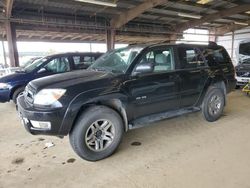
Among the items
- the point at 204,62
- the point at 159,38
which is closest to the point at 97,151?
the point at 204,62

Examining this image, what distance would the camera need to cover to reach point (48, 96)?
98.0 inches

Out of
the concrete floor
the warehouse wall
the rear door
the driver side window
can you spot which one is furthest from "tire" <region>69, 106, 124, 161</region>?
the warehouse wall

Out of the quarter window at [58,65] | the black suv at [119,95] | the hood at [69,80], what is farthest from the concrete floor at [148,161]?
the quarter window at [58,65]

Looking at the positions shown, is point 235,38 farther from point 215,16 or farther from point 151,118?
point 151,118

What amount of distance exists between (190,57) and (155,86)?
1.07m

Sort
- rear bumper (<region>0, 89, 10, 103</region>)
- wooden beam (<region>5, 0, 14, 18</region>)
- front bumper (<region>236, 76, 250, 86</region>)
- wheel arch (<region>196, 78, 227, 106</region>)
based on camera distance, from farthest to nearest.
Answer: wooden beam (<region>5, 0, 14, 18</region>), front bumper (<region>236, 76, 250, 86</region>), rear bumper (<region>0, 89, 10, 103</region>), wheel arch (<region>196, 78, 227, 106</region>)

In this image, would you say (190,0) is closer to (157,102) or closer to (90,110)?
(157,102)

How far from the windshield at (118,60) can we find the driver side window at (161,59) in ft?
0.71

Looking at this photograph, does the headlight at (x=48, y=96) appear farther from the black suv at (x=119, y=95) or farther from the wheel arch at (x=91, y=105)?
the wheel arch at (x=91, y=105)

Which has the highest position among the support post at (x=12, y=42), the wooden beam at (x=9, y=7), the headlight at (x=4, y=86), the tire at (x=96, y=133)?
the wooden beam at (x=9, y=7)

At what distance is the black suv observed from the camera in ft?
8.14

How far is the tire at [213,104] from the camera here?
3.89 meters

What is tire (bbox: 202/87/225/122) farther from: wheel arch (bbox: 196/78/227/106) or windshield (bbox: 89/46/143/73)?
windshield (bbox: 89/46/143/73)

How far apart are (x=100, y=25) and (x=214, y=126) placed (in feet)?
34.0
